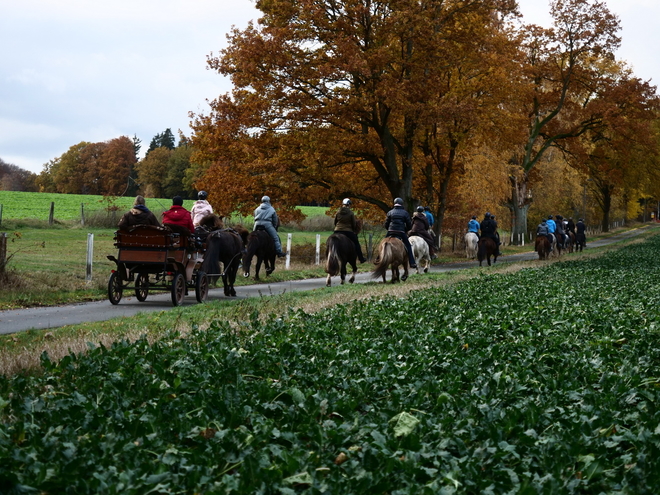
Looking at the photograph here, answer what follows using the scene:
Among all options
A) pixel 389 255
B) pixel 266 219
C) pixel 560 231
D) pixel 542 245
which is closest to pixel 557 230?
pixel 560 231

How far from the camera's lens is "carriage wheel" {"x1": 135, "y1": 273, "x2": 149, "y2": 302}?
15.6 metres

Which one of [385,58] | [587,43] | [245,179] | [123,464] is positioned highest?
[587,43]

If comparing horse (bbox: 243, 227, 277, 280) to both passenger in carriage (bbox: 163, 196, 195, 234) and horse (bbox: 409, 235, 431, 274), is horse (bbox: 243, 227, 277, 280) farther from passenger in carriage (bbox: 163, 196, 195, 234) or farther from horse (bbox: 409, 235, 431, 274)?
horse (bbox: 409, 235, 431, 274)

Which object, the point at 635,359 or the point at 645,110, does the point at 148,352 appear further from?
the point at 645,110

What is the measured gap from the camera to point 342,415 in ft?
17.8

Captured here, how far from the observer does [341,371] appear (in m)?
6.83

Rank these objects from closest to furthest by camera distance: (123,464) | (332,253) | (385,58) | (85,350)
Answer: (123,464)
(85,350)
(332,253)
(385,58)

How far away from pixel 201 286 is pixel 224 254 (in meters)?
1.28

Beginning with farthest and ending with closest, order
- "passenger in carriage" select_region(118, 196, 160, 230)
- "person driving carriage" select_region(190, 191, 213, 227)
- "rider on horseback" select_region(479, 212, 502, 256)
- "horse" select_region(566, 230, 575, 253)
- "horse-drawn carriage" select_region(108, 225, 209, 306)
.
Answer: "horse" select_region(566, 230, 575, 253) < "rider on horseback" select_region(479, 212, 502, 256) < "person driving carriage" select_region(190, 191, 213, 227) < "passenger in carriage" select_region(118, 196, 160, 230) < "horse-drawn carriage" select_region(108, 225, 209, 306)

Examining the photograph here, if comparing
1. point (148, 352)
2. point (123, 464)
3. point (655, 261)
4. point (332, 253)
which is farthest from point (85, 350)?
point (655, 261)

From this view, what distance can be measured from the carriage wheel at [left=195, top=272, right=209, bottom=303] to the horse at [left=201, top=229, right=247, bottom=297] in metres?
0.23

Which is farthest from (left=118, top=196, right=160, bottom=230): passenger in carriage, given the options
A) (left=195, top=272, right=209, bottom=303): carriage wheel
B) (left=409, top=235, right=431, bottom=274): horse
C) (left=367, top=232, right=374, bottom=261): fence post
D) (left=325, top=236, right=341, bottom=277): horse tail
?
(left=367, top=232, right=374, bottom=261): fence post

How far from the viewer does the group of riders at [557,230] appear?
34.3 metres

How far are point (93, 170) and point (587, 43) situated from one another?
220 feet
